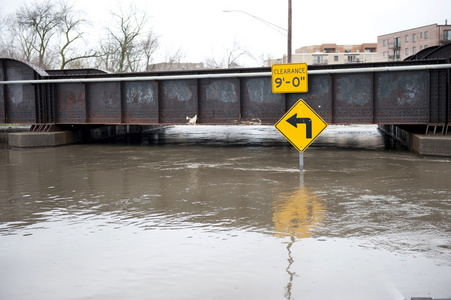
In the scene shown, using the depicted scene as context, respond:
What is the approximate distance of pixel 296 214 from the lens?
8.13m

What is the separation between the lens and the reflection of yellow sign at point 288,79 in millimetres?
18531

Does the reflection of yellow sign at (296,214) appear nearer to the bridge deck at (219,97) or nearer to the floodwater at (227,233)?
the floodwater at (227,233)

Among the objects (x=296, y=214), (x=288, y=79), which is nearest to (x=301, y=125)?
(x=296, y=214)

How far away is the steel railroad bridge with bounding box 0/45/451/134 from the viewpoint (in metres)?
17.5

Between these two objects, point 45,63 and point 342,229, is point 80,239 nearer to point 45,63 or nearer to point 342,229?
point 342,229

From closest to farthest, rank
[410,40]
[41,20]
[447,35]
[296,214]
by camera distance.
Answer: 1. [296,214]
2. [41,20]
3. [447,35]
4. [410,40]

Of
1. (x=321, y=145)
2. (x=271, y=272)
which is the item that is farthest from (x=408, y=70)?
→ (x=271, y=272)

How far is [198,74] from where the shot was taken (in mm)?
20297

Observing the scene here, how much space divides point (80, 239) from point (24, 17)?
5687 cm

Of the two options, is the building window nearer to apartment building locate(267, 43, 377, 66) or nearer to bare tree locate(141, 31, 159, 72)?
apartment building locate(267, 43, 377, 66)

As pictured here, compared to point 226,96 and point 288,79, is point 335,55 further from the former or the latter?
point 288,79

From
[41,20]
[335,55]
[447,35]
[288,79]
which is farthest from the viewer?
[335,55]

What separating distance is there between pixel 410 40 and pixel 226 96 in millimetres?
112628

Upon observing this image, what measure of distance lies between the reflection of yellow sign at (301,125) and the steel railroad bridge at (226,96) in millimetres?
6000
